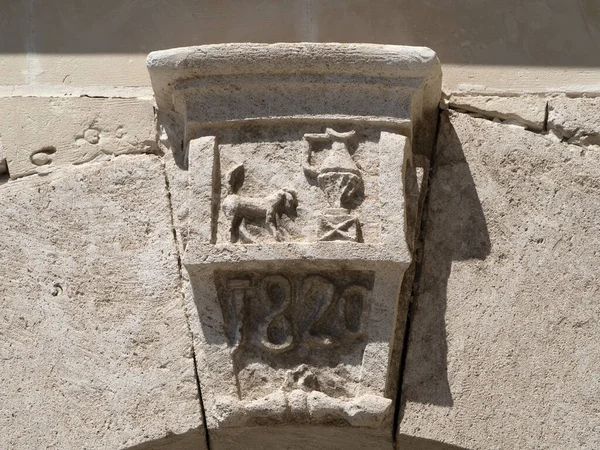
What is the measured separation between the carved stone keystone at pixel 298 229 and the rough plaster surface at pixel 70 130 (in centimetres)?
17

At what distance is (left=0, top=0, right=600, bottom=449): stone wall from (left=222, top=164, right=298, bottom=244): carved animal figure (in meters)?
0.14

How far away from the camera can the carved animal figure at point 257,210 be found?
8.32 feet

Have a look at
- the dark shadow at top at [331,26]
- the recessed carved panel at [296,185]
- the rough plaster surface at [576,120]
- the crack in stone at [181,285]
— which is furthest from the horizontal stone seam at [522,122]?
the crack in stone at [181,285]

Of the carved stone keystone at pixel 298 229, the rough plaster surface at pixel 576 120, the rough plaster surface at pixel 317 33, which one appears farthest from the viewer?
the rough plaster surface at pixel 317 33

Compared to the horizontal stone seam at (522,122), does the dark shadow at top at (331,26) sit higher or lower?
higher

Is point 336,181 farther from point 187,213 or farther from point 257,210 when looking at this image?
point 187,213

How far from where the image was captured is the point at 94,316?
2629 millimetres

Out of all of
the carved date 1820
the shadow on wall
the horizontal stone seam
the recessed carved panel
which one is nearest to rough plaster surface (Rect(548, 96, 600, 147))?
the horizontal stone seam

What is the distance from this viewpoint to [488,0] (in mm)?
2891

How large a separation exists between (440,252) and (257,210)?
0.42 meters

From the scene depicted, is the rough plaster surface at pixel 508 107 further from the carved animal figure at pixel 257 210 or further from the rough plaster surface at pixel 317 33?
the carved animal figure at pixel 257 210

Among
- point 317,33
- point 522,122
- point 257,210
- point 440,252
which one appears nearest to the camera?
point 257,210

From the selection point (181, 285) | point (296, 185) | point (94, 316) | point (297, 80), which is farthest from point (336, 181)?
point (94, 316)

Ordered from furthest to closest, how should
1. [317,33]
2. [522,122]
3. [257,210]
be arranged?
[317,33] < [522,122] < [257,210]
